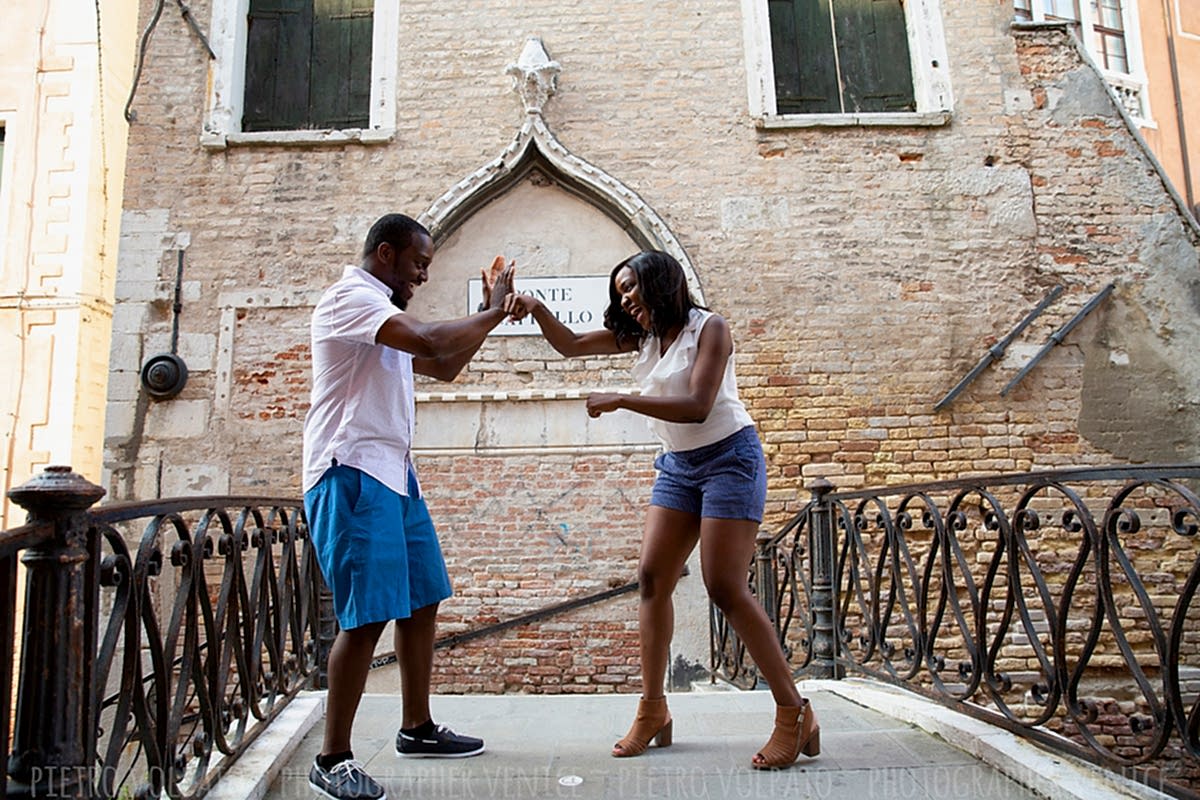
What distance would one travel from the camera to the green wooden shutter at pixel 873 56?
24.8ft

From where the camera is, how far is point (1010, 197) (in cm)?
705

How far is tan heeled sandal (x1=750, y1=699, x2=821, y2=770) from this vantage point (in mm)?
2461

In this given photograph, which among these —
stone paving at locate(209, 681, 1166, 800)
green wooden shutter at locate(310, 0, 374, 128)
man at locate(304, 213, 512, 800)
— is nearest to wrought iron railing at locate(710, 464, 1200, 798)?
stone paving at locate(209, 681, 1166, 800)

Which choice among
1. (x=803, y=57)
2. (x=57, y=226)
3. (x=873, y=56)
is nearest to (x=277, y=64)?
(x=57, y=226)

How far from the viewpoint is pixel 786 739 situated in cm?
247

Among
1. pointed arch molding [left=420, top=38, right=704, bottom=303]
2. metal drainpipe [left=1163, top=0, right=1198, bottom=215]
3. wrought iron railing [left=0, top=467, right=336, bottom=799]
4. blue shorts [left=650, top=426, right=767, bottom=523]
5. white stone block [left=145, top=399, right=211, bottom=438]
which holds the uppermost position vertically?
metal drainpipe [left=1163, top=0, right=1198, bottom=215]

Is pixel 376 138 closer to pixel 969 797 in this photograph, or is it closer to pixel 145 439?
pixel 145 439

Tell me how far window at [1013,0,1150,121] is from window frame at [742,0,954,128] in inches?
196

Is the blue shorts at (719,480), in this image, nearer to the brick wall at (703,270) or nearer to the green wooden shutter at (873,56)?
the brick wall at (703,270)

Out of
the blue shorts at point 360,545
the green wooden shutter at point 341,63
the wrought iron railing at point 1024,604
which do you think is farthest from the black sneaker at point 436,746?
the green wooden shutter at point 341,63

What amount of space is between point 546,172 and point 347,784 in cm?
579

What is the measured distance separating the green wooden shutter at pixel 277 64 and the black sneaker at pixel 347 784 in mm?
6521

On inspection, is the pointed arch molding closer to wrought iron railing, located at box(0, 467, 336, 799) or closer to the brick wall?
the brick wall

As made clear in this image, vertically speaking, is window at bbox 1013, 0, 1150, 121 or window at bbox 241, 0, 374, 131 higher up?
window at bbox 1013, 0, 1150, 121
